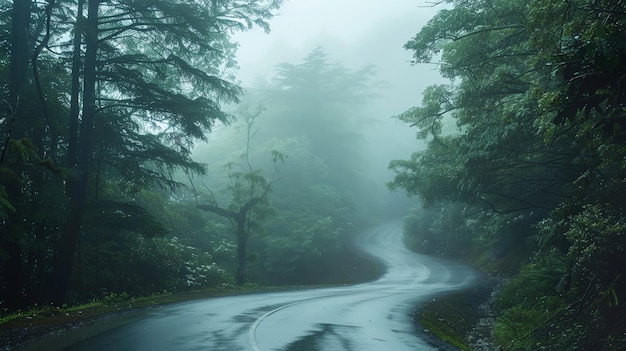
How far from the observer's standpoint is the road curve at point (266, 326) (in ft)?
34.6

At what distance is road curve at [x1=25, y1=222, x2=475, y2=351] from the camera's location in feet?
34.6

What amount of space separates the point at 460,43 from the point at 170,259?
1632cm

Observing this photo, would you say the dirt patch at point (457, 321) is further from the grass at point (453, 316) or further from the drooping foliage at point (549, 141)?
the drooping foliage at point (549, 141)

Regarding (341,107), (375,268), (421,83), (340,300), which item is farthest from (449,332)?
(421,83)

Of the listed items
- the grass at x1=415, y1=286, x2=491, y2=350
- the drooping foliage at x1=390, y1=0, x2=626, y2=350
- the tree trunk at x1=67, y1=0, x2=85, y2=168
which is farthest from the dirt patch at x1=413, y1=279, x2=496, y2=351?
the tree trunk at x1=67, y1=0, x2=85, y2=168

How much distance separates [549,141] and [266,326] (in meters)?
7.75

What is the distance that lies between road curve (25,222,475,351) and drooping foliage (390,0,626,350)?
3134 mm

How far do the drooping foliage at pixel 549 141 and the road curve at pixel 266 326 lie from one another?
313 centimetres

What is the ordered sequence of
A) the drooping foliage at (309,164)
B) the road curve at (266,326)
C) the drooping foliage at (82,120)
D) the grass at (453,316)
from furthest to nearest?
the drooping foliage at (309,164) < the drooping foliage at (82,120) < the grass at (453,316) < the road curve at (266,326)

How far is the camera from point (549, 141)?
11680 millimetres

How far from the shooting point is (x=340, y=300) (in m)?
20.3

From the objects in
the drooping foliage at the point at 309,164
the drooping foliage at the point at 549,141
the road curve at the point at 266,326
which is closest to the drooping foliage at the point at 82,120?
the road curve at the point at 266,326

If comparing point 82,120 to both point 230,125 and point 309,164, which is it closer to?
point 230,125

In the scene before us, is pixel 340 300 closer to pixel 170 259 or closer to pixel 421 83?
pixel 170 259
